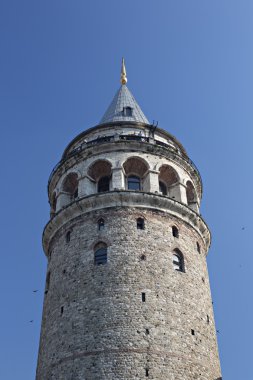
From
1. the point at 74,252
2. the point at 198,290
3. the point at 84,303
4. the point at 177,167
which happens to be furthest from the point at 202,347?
the point at 177,167

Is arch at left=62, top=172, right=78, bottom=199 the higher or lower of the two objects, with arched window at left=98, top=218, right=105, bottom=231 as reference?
higher

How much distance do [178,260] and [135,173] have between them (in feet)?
19.4

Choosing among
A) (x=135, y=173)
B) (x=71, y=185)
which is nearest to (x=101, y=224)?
(x=135, y=173)

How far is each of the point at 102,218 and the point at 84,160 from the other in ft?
14.9

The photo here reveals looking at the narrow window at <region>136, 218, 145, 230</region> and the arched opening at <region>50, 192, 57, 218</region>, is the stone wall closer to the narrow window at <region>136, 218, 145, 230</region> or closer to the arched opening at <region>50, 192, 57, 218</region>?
the narrow window at <region>136, 218, 145, 230</region>

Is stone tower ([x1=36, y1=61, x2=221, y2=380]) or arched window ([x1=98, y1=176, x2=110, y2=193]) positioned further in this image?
arched window ([x1=98, y1=176, x2=110, y2=193])

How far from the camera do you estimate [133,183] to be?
3070 cm

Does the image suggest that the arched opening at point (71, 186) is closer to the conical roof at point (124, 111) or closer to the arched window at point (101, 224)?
the arched window at point (101, 224)

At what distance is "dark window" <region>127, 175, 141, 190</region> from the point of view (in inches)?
1199

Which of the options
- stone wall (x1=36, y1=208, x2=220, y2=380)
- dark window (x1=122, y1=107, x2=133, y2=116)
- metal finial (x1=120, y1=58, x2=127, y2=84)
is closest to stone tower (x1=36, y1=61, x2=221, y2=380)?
stone wall (x1=36, y1=208, x2=220, y2=380)

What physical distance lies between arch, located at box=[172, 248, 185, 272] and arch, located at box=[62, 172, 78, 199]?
281 inches

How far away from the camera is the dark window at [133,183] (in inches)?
1199

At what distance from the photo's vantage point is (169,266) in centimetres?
2670

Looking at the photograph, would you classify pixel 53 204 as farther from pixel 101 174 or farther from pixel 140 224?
pixel 140 224
